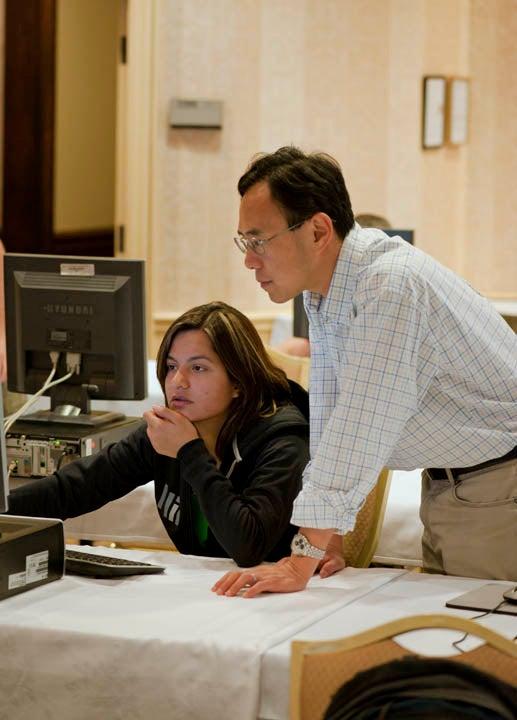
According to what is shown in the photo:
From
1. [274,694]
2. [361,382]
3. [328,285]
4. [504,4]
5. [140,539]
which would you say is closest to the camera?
[274,694]

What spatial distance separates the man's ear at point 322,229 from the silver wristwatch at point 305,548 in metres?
0.55

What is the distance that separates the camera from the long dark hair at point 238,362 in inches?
110

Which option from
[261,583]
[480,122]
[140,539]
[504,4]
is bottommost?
[140,539]

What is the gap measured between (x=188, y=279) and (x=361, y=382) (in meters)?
4.55

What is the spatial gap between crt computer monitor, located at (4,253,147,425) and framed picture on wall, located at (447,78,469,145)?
451 cm

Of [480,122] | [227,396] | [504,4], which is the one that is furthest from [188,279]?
[227,396]

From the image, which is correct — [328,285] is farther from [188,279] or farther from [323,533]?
[188,279]

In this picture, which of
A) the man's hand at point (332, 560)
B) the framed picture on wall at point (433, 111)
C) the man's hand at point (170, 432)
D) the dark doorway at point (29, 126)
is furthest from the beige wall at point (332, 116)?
the man's hand at point (332, 560)

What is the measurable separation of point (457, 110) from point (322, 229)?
546 centimetres

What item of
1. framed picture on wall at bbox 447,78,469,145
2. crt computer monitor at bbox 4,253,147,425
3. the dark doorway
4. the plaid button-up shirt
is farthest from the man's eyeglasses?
the dark doorway

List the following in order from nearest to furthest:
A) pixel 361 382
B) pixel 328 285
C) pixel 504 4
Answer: pixel 361 382 → pixel 328 285 → pixel 504 4

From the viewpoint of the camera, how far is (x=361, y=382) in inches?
86.4

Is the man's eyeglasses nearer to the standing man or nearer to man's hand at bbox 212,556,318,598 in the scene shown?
the standing man

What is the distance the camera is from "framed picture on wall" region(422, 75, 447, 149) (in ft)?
24.0
